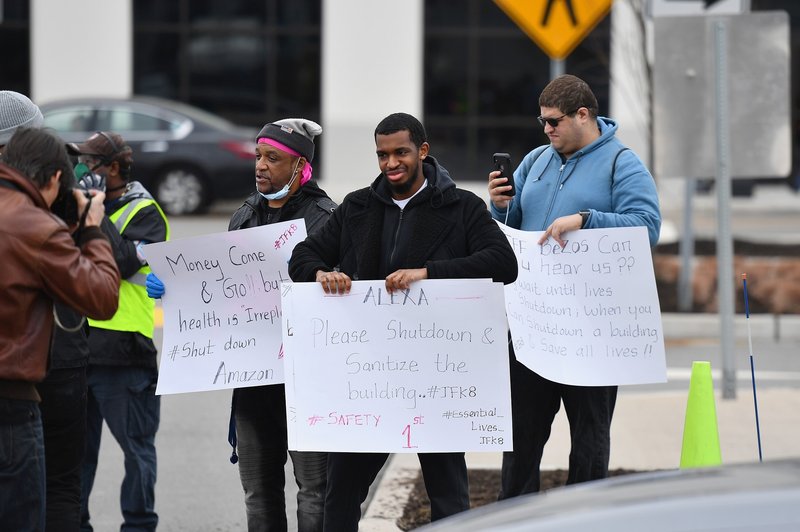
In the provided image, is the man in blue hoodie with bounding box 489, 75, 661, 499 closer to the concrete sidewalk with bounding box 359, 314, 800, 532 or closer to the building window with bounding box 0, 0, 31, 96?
the concrete sidewalk with bounding box 359, 314, 800, 532

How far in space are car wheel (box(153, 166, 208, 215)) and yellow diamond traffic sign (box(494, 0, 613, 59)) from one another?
445 inches

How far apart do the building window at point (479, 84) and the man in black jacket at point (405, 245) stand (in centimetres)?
2167

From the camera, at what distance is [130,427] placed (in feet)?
19.1

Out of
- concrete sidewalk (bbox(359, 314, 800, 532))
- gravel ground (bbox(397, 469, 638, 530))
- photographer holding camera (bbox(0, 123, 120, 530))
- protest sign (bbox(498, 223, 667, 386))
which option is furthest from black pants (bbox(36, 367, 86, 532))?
gravel ground (bbox(397, 469, 638, 530))

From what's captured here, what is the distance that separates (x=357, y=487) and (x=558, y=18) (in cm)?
637

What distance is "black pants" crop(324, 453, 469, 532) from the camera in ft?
16.1

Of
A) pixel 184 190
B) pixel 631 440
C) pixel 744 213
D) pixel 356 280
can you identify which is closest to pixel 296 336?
pixel 356 280

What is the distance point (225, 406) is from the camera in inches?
371

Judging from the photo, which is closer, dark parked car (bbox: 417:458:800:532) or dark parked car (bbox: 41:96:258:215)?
dark parked car (bbox: 417:458:800:532)

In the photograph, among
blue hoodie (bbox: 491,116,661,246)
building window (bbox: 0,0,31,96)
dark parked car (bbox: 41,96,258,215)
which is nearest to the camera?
blue hoodie (bbox: 491,116,661,246)

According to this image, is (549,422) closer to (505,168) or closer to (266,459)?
(505,168)

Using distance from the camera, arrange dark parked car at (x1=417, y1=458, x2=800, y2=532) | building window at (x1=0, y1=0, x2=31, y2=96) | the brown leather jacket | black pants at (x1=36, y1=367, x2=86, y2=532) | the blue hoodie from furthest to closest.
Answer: building window at (x1=0, y1=0, x2=31, y2=96)
the blue hoodie
black pants at (x1=36, y1=367, x2=86, y2=532)
the brown leather jacket
dark parked car at (x1=417, y1=458, x2=800, y2=532)

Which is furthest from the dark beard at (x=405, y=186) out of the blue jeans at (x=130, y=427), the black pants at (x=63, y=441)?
A: the blue jeans at (x=130, y=427)

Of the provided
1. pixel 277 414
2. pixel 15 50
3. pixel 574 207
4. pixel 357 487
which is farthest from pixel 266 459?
pixel 15 50
